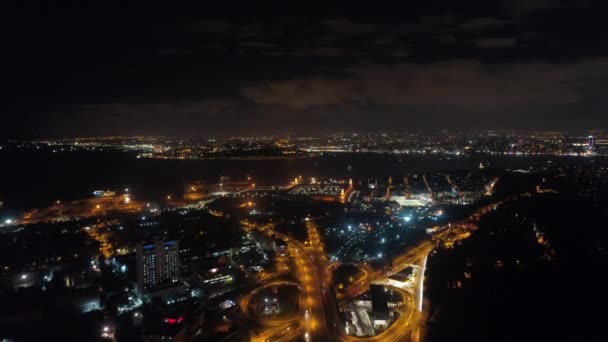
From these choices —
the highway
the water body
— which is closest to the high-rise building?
the highway

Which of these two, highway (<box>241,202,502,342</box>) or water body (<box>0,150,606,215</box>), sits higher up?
water body (<box>0,150,606,215</box>)

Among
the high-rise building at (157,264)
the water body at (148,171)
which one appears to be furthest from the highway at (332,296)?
the water body at (148,171)

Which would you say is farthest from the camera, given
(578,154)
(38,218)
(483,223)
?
(578,154)

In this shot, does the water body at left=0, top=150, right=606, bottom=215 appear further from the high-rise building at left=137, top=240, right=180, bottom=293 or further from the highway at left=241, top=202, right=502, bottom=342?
the highway at left=241, top=202, right=502, bottom=342

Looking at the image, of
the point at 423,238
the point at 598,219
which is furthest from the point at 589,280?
the point at 598,219

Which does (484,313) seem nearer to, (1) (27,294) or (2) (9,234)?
(1) (27,294)

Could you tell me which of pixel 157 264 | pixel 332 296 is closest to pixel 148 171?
pixel 157 264

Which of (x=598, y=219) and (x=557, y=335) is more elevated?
(x=598, y=219)

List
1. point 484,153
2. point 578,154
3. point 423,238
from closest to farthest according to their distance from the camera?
point 423,238
point 578,154
point 484,153
